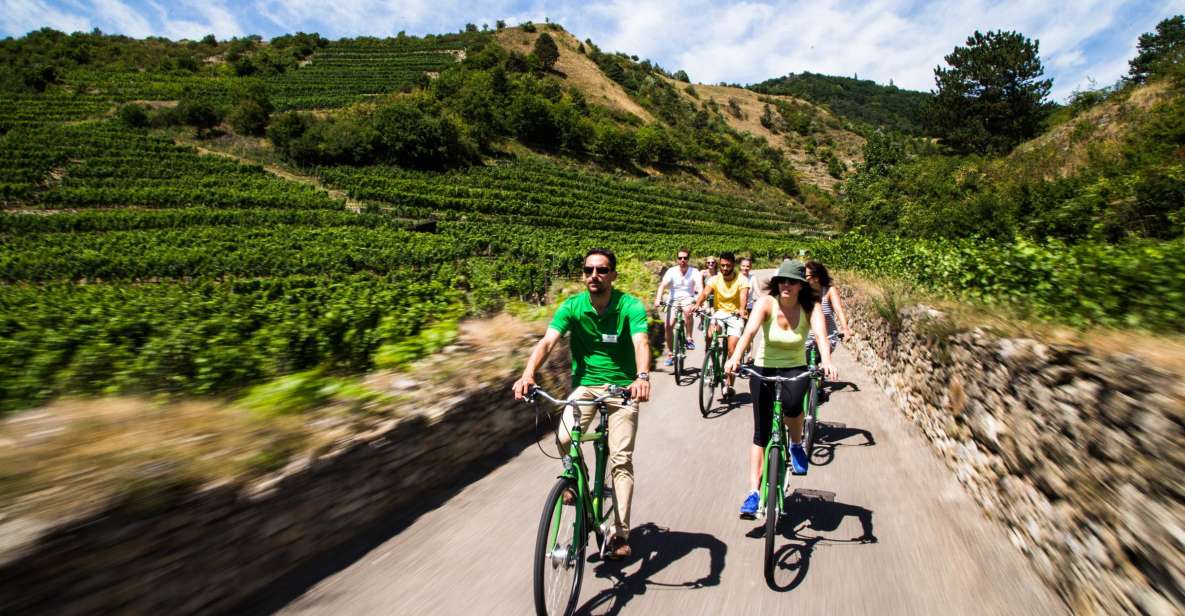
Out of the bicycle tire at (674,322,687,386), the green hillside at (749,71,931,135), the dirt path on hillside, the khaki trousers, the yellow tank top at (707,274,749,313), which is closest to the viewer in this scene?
the khaki trousers

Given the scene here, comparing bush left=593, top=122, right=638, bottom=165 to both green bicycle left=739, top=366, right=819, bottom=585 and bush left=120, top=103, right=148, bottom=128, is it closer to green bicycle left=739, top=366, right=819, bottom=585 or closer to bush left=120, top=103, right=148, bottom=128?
bush left=120, top=103, right=148, bottom=128

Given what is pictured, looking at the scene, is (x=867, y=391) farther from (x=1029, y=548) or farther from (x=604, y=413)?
(x=604, y=413)

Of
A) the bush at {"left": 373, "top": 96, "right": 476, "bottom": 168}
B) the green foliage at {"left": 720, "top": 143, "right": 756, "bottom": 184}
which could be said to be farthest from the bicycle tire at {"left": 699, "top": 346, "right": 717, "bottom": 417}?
the green foliage at {"left": 720, "top": 143, "right": 756, "bottom": 184}

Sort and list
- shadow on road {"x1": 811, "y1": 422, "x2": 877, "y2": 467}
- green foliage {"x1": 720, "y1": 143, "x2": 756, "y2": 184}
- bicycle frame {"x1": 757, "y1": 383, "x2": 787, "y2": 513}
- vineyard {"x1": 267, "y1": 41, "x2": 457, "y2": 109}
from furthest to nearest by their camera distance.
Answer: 1. green foliage {"x1": 720, "y1": 143, "x2": 756, "y2": 184}
2. vineyard {"x1": 267, "y1": 41, "x2": 457, "y2": 109}
3. shadow on road {"x1": 811, "y1": 422, "x2": 877, "y2": 467}
4. bicycle frame {"x1": 757, "y1": 383, "x2": 787, "y2": 513}

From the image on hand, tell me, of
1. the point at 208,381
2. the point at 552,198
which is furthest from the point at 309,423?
the point at 552,198

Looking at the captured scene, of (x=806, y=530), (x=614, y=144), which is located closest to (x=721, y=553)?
(x=806, y=530)

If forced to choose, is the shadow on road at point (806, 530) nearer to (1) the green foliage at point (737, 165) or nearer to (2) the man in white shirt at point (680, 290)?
(2) the man in white shirt at point (680, 290)

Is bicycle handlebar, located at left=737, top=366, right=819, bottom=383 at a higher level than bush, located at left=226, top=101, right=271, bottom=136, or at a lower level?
lower

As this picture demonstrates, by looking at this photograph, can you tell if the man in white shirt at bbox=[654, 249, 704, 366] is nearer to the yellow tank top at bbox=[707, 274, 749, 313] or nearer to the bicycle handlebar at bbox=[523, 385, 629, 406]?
the yellow tank top at bbox=[707, 274, 749, 313]

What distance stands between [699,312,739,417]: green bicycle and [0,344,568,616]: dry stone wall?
3.35m

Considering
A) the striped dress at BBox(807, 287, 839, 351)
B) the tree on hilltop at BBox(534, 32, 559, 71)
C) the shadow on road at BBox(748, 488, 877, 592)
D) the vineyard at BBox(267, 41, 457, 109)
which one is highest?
the tree on hilltop at BBox(534, 32, 559, 71)

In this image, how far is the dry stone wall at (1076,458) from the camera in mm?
2725

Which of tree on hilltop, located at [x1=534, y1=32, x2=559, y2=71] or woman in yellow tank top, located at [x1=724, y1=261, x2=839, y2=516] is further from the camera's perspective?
tree on hilltop, located at [x1=534, y1=32, x2=559, y2=71]

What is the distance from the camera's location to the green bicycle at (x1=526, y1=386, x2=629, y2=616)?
2988 millimetres
